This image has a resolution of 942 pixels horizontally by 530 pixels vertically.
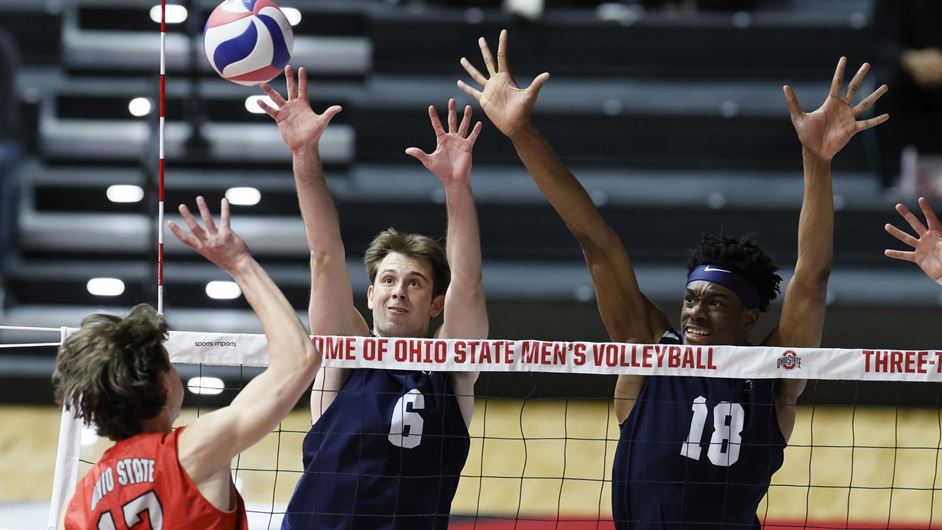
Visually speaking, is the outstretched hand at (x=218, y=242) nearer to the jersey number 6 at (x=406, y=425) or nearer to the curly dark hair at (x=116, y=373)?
the curly dark hair at (x=116, y=373)

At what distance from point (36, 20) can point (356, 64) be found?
9.92 ft

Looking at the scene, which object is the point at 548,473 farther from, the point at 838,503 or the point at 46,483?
the point at 46,483

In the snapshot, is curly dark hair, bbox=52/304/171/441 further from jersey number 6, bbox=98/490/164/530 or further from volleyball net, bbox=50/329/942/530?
volleyball net, bbox=50/329/942/530

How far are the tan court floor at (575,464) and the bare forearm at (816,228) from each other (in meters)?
3.55

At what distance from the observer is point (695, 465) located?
185 inches

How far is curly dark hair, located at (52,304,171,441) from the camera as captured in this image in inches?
135

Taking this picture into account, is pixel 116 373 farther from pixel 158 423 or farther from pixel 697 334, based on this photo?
pixel 697 334

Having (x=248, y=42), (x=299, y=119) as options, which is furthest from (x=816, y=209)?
(x=248, y=42)

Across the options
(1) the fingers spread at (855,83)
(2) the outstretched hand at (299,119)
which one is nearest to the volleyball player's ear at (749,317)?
(1) the fingers spread at (855,83)

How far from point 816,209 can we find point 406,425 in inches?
64.2

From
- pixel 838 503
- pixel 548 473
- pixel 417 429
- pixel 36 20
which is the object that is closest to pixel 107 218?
pixel 36 20

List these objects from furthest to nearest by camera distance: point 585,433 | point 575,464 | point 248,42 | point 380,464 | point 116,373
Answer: point 585,433, point 575,464, point 248,42, point 380,464, point 116,373

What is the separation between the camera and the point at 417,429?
459cm

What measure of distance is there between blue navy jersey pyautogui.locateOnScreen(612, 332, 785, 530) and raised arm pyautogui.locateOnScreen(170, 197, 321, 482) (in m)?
1.59
